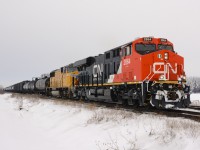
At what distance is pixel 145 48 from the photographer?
16188 millimetres

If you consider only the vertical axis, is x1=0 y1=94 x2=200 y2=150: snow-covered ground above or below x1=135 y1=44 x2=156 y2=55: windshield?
below

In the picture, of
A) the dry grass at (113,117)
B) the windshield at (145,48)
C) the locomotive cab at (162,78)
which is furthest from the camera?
the windshield at (145,48)

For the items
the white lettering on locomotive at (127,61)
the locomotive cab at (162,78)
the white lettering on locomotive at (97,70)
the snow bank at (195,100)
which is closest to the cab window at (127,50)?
the white lettering on locomotive at (127,61)

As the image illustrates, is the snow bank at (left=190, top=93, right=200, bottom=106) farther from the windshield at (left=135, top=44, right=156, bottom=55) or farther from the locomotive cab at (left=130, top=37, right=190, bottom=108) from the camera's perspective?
the windshield at (left=135, top=44, right=156, bottom=55)

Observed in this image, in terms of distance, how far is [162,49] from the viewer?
54.2ft

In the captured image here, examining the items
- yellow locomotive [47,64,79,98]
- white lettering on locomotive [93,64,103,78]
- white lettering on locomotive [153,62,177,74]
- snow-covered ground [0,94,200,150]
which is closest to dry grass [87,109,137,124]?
snow-covered ground [0,94,200,150]

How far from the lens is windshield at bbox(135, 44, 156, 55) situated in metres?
16.0

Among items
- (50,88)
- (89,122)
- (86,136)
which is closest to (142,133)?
(86,136)

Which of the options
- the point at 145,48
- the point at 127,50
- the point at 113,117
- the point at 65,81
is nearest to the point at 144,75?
the point at 145,48

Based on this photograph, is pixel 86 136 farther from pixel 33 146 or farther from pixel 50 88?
pixel 50 88

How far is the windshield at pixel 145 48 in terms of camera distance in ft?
52.6

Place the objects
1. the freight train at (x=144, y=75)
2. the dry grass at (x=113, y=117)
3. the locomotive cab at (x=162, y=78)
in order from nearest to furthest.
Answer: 1. the dry grass at (x=113, y=117)
2. the locomotive cab at (x=162, y=78)
3. the freight train at (x=144, y=75)

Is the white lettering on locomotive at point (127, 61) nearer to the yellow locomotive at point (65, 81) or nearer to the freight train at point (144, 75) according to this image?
the freight train at point (144, 75)

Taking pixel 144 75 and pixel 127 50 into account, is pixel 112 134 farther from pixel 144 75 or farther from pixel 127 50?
pixel 127 50
